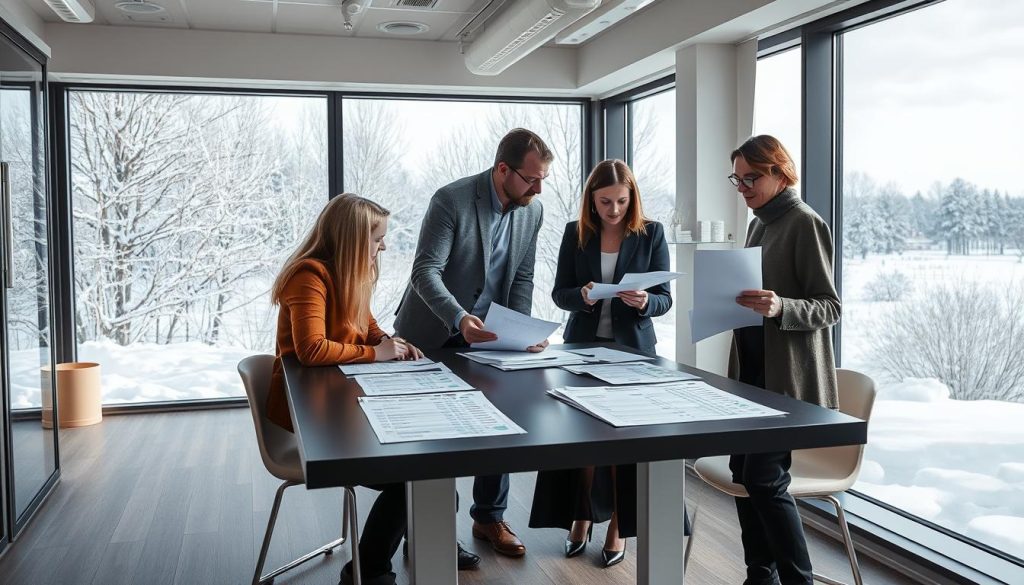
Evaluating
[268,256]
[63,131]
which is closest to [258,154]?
[268,256]

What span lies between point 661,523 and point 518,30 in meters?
3.04

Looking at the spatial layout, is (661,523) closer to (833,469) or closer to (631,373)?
(631,373)

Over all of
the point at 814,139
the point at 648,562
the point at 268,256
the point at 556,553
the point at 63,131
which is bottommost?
the point at 556,553

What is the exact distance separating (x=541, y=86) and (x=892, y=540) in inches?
146

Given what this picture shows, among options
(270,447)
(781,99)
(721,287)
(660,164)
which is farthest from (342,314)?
(660,164)

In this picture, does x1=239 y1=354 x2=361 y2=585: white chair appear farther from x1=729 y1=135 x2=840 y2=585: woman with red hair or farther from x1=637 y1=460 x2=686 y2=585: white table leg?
x1=729 y1=135 x2=840 y2=585: woman with red hair

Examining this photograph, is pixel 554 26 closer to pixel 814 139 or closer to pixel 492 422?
pixel 814 139

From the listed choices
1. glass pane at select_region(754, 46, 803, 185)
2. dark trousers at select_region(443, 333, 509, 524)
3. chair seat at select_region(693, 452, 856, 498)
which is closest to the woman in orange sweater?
dark trousers at select_region(443, 333, 509, 524)

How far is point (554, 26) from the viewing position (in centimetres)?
419

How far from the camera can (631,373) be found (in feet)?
7.30

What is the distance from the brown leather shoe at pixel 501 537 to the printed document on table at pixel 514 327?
93 centimetres

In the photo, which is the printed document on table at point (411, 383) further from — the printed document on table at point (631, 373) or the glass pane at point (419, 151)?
the glass pane at point (419, 151)

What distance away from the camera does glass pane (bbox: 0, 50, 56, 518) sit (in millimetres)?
3406

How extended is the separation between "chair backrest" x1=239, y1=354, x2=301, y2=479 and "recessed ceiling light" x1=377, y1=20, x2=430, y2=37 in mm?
2978
